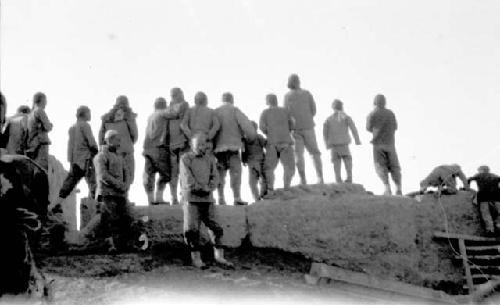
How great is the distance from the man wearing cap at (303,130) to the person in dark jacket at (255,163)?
2.09 ft

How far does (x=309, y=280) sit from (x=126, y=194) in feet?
9.01

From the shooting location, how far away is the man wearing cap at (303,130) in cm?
1073

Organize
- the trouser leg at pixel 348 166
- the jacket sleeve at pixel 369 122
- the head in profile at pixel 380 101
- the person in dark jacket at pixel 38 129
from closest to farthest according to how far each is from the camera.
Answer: the person in dark jacket at pixel 38 129, the trouser leg at pixel 348 166, the jacket sleeve at pixel 369 122, the head in profile at pixel 380 101

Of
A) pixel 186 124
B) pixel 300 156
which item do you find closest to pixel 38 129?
pixel 186 124

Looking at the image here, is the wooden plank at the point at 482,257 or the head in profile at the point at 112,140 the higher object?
the head in profile at the point at 112,140

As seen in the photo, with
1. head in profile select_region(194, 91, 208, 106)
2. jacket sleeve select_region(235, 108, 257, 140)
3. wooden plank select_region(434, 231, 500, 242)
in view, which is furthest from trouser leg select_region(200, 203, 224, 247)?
wooden plank select_region(434, 231, 500, 242)

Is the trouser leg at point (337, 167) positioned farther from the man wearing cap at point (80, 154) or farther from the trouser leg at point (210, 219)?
the man wearing cap at point (80, 154)

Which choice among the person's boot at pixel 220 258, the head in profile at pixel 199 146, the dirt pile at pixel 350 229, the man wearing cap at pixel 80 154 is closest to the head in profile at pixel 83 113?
the man wearing cap at pixel 80 154

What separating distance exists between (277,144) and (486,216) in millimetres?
3616

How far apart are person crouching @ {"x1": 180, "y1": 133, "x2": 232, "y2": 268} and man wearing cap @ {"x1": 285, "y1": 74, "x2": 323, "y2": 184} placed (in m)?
2.37

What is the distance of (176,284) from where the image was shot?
786cm

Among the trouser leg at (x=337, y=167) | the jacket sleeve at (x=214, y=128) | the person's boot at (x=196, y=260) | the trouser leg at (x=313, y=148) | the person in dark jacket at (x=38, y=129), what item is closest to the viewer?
the person's boot at (x=196, y=260)

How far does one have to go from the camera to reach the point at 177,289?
7.68 m

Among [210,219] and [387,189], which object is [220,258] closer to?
[210,219]
